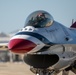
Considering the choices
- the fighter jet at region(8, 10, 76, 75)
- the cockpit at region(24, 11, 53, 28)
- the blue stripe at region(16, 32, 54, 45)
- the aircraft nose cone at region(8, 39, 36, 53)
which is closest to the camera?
the aircraft nose cone at region(8, 39, 36, 53)

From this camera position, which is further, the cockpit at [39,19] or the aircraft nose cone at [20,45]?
the cockpit at [39,19]

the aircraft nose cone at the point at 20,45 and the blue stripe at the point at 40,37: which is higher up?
the blue stripe at the point at 40,37

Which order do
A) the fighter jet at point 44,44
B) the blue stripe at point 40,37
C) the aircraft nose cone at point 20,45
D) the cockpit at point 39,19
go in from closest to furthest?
the aircraft nose cone at point 20,45 < the fighter jet at point 44,44 < the blue stripe at point 40,37 < the cockpit at point 39,19

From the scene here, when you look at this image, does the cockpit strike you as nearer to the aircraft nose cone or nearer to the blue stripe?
the blue stripe

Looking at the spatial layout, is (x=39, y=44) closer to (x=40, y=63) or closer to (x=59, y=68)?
(x=40, y=63)

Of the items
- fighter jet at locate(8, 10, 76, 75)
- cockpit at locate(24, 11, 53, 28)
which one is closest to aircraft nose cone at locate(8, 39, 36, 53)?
fighter jet at locate(8, 10, 76, 75)

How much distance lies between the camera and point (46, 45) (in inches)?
428

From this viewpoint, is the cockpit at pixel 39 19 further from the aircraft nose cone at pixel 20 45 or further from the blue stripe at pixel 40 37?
the aircraft nose cone at pixel 20 45

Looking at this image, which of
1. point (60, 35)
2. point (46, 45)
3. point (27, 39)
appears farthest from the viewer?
point (60, 35)

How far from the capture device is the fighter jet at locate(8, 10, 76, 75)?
1013cm

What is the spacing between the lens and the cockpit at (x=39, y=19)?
437 inches

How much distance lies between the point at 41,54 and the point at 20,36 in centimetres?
114

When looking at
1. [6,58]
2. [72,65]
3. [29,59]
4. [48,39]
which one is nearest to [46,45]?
[48,39]

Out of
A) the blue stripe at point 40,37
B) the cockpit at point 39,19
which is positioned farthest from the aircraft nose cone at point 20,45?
the cockpit at point 39,19
